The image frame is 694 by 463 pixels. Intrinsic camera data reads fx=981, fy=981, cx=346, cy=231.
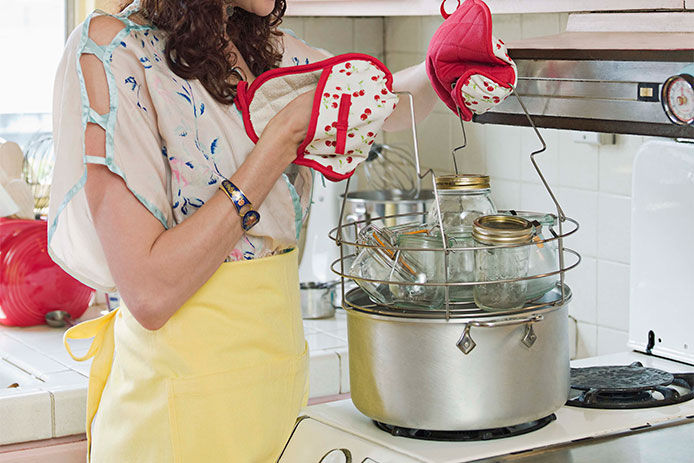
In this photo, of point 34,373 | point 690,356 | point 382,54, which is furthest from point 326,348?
point 382,54

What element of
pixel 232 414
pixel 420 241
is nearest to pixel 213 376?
pixel 232 414

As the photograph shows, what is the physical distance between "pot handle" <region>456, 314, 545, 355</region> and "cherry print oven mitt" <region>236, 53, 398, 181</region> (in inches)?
8.6

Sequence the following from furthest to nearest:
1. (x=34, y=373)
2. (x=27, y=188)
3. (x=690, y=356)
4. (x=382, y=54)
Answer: (x=382, y=54) < (x=27, y=188) < (x=34, y=373) < (x=690, y=356)

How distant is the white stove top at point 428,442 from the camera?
1020mm

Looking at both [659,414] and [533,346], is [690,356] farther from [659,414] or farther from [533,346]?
[533,346]

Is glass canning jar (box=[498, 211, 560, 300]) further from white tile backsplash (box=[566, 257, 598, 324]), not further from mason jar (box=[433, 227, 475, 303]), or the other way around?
white tile backsplash (box=[566, 257, 598, 324])

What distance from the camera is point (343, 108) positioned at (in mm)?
1047

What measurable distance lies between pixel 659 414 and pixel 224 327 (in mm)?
510

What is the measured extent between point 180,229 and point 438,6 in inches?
28.7

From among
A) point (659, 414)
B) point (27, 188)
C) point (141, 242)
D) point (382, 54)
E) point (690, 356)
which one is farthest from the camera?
point (382, 54)

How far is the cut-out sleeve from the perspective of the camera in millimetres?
1024

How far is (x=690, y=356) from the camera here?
139 cm

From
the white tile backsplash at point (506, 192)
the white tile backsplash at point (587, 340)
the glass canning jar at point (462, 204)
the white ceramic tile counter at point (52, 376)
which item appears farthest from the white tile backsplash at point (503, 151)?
the glass canning jar at point (462, 204)

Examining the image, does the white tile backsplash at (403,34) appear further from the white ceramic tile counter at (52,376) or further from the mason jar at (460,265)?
the mason jar at (460,265)
